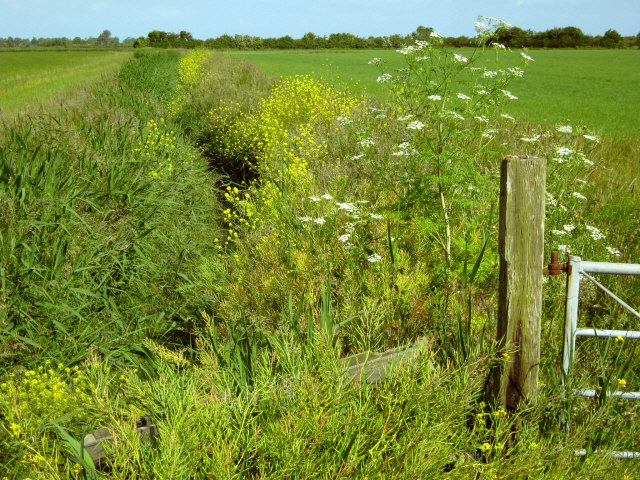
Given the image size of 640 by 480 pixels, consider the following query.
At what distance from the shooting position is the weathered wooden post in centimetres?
227

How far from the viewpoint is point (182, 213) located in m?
6.89

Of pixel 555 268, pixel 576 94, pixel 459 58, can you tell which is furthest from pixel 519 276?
pixel 576 94

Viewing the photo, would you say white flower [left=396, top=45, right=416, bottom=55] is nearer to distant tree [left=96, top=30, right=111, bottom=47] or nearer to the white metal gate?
the white metal gate

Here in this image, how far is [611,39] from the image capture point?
2566 inches

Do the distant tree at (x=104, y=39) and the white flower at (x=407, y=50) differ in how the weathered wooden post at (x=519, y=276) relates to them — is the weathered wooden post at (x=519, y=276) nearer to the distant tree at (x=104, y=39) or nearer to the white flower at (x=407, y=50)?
the white flower at (x=407, y=50)

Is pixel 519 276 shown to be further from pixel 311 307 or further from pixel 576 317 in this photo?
pixel 311 307

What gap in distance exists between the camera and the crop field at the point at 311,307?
6.79 ft

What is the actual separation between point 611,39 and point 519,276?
7717 cm

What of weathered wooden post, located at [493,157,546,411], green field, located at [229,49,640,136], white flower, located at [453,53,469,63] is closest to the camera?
weathered wooden post, located at [493,157,546,411]

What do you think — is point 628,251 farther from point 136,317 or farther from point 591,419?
point 136,317

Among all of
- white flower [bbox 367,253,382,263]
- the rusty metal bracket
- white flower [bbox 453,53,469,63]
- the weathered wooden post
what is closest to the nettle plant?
white flower [bbox 453,53,469,63]

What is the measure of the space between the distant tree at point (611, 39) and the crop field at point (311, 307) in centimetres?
6904

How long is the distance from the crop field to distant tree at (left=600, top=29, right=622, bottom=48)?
226ft

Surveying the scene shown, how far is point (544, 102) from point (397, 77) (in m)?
12.8
